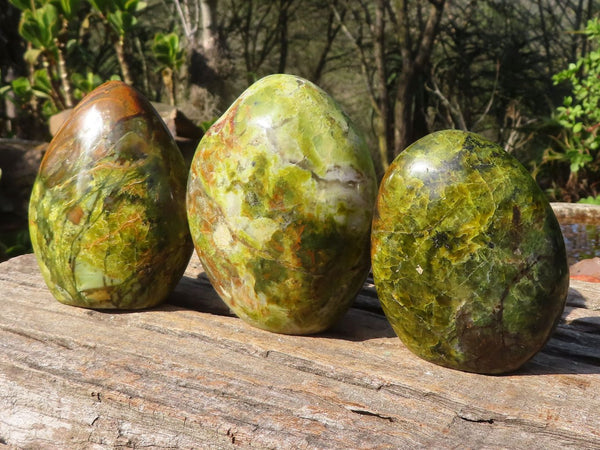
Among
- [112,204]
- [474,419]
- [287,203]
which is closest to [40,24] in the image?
[112,204]

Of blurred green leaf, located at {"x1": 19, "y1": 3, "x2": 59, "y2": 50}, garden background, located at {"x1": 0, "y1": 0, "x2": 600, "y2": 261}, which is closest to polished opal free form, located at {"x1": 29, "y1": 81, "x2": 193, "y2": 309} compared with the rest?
blurred green leaf, located at {"x1": 19, "y1": 3, "x2": 59, "y2": 50}

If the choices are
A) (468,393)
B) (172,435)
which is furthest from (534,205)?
(172,435)

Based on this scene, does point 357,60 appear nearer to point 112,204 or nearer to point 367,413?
point 112,204

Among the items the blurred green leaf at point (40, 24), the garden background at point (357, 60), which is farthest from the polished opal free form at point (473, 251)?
the blurred green leaf at point (40, 24)

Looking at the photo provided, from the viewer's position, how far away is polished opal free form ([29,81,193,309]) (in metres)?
1.55

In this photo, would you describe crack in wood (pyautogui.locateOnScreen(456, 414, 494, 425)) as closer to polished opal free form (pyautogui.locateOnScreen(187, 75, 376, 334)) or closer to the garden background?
polished opal free form (pyautogui.locateOnScreen(187, 75, 376, 334))

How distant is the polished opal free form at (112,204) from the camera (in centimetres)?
155

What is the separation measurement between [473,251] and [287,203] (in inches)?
15.4

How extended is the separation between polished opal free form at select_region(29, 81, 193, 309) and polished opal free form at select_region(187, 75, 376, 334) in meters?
0.18

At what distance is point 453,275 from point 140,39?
231 inches

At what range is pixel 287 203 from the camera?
4.35 ft

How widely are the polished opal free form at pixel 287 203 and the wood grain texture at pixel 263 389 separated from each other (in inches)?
4.7

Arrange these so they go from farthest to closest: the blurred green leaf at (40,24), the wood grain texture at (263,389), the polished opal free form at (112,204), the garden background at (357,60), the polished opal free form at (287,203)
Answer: the garden background at (357,60)
the blurred green leaf at (40,24)
the polished opal free form at (112,204)
the polished opal free form at (287,203)
the wood grain texture at (263,389)

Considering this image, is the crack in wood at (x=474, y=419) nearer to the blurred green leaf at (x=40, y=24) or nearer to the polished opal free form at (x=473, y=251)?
the polished opal free form at (x=473, y=251)
